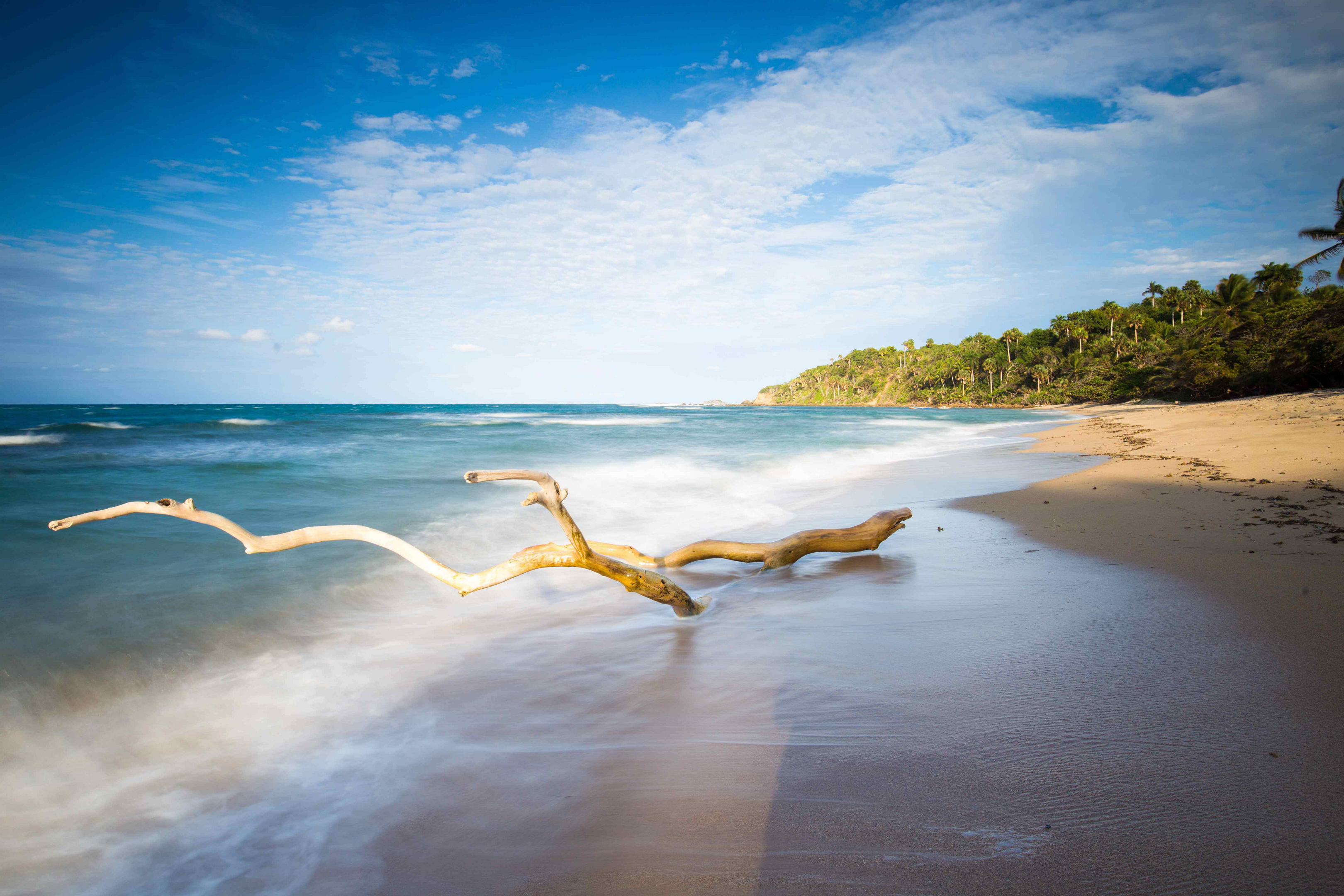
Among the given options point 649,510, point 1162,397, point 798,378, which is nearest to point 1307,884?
point 649,510

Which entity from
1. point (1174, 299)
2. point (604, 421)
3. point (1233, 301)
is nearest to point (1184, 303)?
point (1174, 299)

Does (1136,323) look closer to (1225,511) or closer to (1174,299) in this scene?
(1174,299)

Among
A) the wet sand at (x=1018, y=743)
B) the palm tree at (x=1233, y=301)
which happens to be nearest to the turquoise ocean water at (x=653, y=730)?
the wet sand at (x=1018, y=743)

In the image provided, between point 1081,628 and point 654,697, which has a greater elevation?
point 1081,628

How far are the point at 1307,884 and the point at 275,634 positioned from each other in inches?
233

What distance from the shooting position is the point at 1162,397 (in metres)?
42.0

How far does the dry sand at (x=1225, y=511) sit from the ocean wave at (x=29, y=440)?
29433 millimetres

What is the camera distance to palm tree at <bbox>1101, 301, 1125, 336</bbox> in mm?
67750

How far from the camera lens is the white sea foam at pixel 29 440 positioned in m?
19.7

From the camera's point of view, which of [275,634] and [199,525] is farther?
[199,525]

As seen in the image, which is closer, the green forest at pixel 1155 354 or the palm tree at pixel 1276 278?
the green forest at pixel 1155 354

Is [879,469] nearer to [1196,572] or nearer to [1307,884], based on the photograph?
[1196,572]

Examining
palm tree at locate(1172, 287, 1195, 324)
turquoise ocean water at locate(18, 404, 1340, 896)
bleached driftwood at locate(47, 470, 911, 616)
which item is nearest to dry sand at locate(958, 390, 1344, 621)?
turquoise ocean water at locate(18, 404, 1340, 896)

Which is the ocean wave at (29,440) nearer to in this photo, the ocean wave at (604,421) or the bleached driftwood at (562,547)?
the ocean wave at (604,421)
